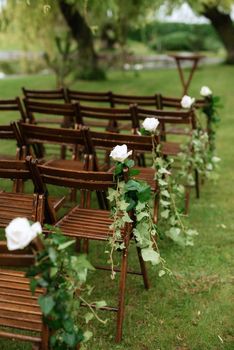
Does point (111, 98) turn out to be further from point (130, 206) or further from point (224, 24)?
point (224, 24)

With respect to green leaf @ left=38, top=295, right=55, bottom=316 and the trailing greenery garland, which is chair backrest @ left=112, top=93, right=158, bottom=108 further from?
green leaf @ left=38, top=295, right=55, bottom=316

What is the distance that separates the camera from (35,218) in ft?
12.5

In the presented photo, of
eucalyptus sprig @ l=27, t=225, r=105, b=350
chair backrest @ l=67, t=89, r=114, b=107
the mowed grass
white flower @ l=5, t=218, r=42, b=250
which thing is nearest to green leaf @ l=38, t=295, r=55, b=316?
eucalyptus sprig @ l=27, t=225, r=105, b=350

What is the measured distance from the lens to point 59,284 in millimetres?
2641

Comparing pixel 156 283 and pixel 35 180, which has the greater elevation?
pixel 35 180

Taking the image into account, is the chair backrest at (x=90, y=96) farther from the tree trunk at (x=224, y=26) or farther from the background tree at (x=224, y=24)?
the tree trunk at (x=224, y=26)

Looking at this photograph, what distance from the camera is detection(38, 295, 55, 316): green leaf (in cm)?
246

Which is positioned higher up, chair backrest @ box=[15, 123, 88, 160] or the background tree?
chair backrest @ box=[15, 123, 88, 160]

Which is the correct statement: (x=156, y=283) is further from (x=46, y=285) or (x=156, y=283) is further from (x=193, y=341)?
(x=46, y=285)

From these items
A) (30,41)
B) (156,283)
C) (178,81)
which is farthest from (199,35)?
(156,283)

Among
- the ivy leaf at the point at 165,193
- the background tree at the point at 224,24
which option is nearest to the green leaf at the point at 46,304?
the ivy leaf at the point at 165,193

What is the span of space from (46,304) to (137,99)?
476 cm

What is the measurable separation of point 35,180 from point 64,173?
23 centimetres

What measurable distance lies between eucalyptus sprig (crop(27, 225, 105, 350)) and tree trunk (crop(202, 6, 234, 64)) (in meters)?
17.7
